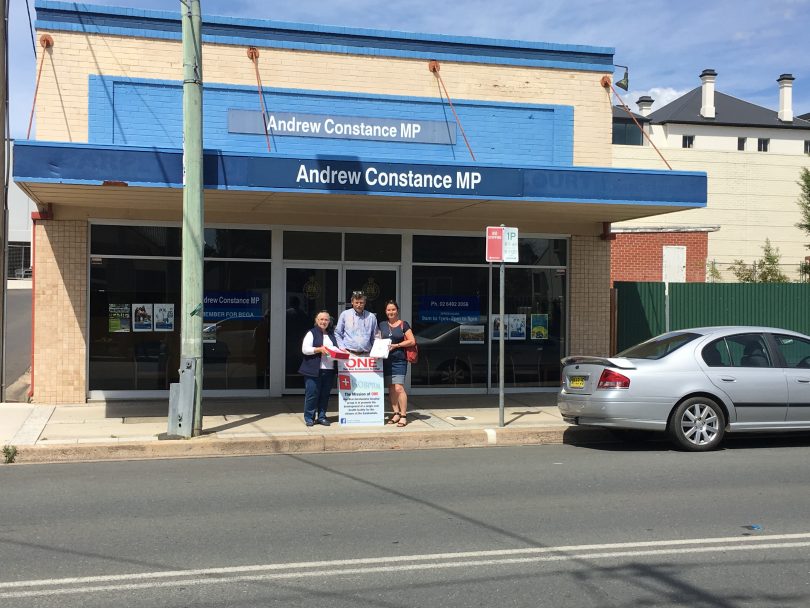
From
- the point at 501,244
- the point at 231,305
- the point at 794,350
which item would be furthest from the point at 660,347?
the point at 231,305

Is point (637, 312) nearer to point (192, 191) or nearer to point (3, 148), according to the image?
point (192, 191)

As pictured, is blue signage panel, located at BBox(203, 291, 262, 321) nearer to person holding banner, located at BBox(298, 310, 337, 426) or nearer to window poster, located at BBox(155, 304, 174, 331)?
window poster, located at BBox(155, 304, 174, 331)

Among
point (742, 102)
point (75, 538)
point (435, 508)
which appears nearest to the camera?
point (75, 538)

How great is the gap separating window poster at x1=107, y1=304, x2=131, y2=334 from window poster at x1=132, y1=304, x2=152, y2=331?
3.5 inches

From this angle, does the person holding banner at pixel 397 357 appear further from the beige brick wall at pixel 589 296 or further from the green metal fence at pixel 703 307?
the green metal fence at pixel 703 307

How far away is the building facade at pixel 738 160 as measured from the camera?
5594cm

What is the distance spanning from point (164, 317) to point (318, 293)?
2478 mm

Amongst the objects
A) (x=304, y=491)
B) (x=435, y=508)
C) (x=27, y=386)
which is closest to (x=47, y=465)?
(x=304, y=491)

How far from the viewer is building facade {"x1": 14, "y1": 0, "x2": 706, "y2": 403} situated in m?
11.9

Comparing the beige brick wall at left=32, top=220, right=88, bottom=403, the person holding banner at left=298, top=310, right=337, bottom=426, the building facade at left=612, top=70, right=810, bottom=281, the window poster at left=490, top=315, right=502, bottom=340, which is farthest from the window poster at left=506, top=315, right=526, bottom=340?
the building facade at left=612, top=70, right=810, bottom=281

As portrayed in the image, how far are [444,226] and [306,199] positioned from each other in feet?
10.5

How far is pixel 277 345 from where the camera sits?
13555mm

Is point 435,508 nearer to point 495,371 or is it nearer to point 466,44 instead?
point 495,371

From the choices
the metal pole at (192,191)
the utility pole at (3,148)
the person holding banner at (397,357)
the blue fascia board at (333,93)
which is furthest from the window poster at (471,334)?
the utility pole at (3,148)
